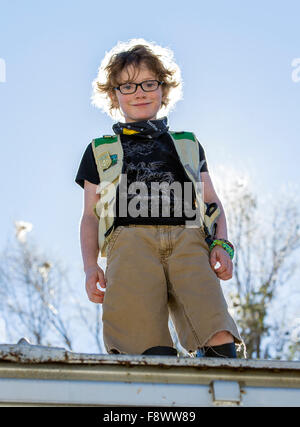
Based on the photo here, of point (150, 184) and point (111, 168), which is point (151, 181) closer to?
point (150, 184)

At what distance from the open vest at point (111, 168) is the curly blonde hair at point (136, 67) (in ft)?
1.24

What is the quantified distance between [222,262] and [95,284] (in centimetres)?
56

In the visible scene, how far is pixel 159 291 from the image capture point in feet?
7.97

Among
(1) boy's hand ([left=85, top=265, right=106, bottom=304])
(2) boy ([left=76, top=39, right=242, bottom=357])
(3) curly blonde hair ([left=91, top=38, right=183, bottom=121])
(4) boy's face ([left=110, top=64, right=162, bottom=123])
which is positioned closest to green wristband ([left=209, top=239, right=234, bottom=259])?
(2) boy ([left=76, top=39, right=242, bottom=357])

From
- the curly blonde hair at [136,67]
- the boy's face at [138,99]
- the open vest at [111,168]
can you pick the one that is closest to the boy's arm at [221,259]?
the open vest at [111,168]

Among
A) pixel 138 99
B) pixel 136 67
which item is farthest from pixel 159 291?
pixel 136 67

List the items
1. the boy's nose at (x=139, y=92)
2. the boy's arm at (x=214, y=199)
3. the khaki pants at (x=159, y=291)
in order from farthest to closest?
1. the boy's nose at (x=139, y=92)
2. the boy's arm at (x=214, y=199)
3. the khaki pants at (x=159, y=291)

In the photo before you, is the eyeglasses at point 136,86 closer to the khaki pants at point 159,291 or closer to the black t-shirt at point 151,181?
the black t-shirt at point 151,181

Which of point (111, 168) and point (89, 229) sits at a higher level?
point (111, 168)

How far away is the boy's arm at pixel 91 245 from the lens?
256 cm

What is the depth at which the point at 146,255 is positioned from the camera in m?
2.49

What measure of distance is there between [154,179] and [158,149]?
21 centimetres
